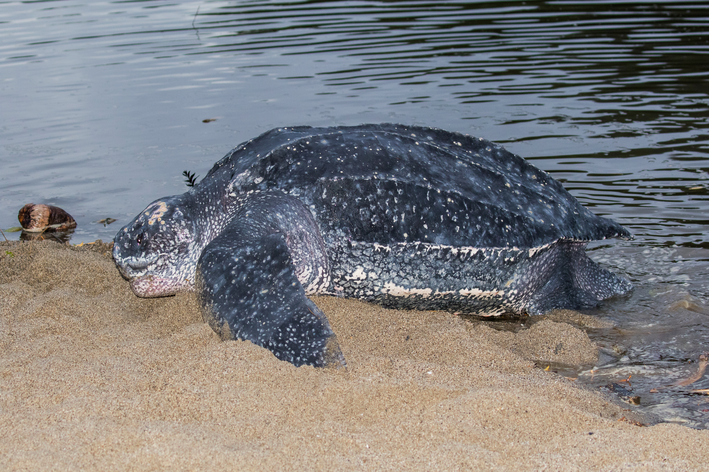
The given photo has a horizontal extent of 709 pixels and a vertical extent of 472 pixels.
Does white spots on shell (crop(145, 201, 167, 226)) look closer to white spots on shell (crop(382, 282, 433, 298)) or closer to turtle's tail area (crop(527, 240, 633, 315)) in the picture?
white spots on shell (crop(382, 282, 433, 298))

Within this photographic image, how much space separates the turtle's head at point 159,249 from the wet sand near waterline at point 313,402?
17 centimetres

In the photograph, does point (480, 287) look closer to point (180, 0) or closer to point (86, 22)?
point (86, 22)

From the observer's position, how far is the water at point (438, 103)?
12.5ft

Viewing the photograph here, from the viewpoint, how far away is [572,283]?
3.41m

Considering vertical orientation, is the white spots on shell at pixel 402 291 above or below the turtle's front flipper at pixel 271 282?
below

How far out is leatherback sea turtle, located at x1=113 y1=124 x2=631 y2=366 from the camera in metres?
2.87

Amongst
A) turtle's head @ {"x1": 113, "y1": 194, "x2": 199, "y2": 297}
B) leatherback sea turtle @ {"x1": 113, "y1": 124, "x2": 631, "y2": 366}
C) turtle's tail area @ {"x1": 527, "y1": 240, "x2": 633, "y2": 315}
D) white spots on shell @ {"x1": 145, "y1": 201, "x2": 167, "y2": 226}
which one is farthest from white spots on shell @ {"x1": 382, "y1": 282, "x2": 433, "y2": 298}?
white spots on shell @ {"x1": 145, "y1": 201, "x2": 167, "y2": 226}

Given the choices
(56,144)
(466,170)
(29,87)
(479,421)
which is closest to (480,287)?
(466,170)

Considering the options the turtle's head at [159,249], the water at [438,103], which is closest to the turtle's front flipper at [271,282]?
the turtle's head at [159,249]

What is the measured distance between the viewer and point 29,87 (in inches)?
370

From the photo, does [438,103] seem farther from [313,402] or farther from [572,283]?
[313,402]

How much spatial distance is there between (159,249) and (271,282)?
2.30ft

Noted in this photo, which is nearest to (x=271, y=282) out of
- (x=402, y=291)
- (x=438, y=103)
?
(x=402, y=291)

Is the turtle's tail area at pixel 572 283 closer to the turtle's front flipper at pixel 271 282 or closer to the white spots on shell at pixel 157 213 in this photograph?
the turtle's front flipper at pixel 271 282
